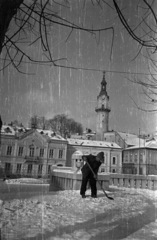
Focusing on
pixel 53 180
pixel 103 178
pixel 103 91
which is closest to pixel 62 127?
pixel 103 91

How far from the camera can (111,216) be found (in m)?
3.96

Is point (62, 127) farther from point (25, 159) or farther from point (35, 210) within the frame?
point (35, 210)

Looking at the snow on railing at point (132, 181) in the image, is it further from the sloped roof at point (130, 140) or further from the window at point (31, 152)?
the sloped roof at point (130, 140)

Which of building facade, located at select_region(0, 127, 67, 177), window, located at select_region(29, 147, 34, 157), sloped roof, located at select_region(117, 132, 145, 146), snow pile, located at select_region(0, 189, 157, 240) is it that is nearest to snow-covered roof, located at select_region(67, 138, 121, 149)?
building facade, located at select_region(0, 127, 67, 177)

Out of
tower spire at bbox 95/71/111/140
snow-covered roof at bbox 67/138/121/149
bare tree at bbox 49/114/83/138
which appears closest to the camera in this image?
snow-covered roof at bbox 67/138/121/149

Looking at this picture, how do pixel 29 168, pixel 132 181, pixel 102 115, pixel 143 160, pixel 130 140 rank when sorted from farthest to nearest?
pixel 102 115 → pixel 130 140 → pixel 143 160 → pixel 29 168 → pixel 132 181

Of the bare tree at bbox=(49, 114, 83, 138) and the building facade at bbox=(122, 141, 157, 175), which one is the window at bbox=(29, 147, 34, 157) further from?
the building facade at bbox=(122, 141, 157, 175)

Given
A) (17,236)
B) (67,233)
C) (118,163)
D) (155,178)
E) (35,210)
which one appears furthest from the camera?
(118,163)

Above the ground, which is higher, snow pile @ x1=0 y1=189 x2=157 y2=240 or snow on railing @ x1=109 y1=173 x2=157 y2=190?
snow pile @ x1=0 y1=189 x2=157 y2=240

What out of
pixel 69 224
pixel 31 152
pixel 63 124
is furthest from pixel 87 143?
pixel 69 224

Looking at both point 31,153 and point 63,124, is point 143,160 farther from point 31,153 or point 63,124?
point 31,153

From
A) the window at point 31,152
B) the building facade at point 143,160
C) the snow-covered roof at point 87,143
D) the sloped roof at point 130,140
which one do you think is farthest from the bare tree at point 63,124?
the building facade at point 143,160

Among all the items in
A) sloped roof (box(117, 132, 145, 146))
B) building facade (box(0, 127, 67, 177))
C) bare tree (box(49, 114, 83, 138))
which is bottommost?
building facade (box(0, 127, 67, 177))

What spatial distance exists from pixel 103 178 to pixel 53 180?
401cm
